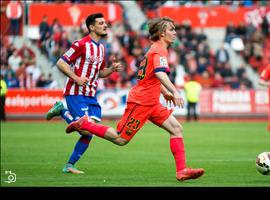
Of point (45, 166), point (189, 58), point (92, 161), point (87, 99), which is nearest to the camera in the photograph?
point (87, 99)

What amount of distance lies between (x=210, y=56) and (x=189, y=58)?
1.29 meters

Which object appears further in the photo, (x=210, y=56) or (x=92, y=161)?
(x=210, y=56)

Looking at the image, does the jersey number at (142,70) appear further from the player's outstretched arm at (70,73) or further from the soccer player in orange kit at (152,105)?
the player's outstretched arm at (70,73)

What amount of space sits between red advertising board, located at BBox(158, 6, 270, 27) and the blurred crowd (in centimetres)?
40

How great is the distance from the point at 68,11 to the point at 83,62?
23165mm

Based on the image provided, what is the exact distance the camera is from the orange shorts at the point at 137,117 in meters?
11.5

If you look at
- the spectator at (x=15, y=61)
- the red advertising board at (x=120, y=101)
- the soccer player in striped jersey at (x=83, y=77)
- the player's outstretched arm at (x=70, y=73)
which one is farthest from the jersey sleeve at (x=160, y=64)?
the spectator at (x=15, y=61)

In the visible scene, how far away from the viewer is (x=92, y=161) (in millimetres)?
15398

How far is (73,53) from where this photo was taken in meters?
13.1

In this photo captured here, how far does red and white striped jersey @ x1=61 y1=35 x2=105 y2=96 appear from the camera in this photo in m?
13.1
